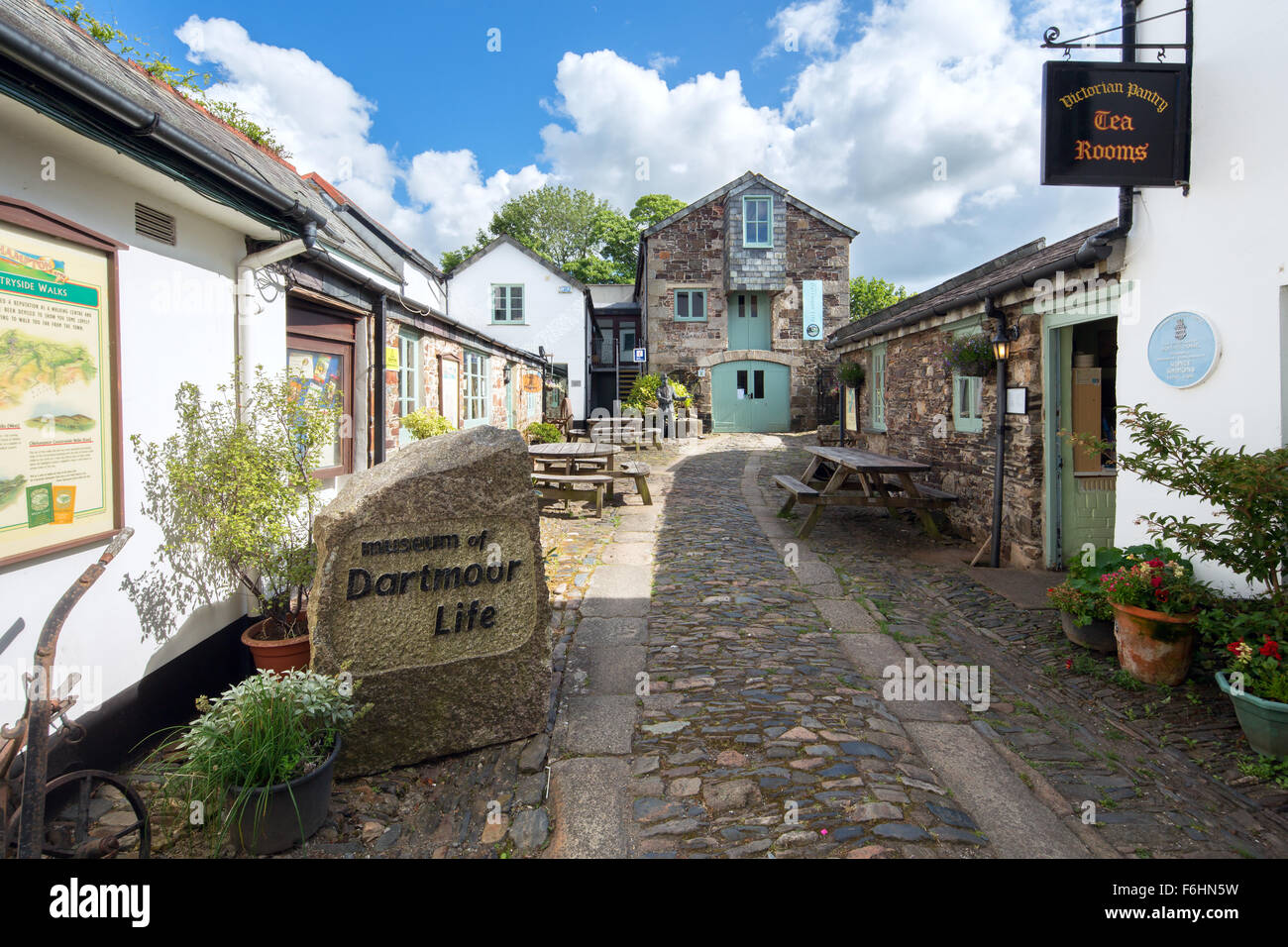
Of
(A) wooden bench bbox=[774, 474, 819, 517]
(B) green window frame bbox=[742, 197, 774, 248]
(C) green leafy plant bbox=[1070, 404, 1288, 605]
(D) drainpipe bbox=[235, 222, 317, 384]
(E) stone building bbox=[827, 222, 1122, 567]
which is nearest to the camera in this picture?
(C) green leafy plant bbox=[1070, 404, 1288, 605]

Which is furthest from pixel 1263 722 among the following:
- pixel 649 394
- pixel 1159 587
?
pixel 649 394

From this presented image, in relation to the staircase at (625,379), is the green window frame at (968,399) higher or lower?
lower

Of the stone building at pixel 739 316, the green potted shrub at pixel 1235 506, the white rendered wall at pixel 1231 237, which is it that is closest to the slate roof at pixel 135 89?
the green potted shrub at pixel 1235 506

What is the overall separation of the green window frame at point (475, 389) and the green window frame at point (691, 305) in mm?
11243

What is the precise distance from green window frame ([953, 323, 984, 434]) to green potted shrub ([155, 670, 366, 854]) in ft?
24.9

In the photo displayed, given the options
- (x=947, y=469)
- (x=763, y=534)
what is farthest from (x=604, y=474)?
(x=947, y=469)

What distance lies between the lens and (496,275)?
24359 millimetres

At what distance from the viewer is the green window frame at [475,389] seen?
471 inches

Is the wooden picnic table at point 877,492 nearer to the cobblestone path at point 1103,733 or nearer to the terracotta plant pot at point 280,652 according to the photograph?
the cobblestone path at point 1103,733

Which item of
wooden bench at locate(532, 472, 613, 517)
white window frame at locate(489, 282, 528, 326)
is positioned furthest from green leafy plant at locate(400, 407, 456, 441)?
white window frame at locate(489, 282, 528, 326)

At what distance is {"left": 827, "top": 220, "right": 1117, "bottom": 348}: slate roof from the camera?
676cm

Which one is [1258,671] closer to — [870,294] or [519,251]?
[519,251]

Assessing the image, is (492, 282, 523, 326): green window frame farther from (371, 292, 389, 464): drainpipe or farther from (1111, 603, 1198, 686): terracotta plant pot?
(1111, 603, 1198, 686): terracotta plant pot

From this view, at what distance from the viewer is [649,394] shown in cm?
2102
